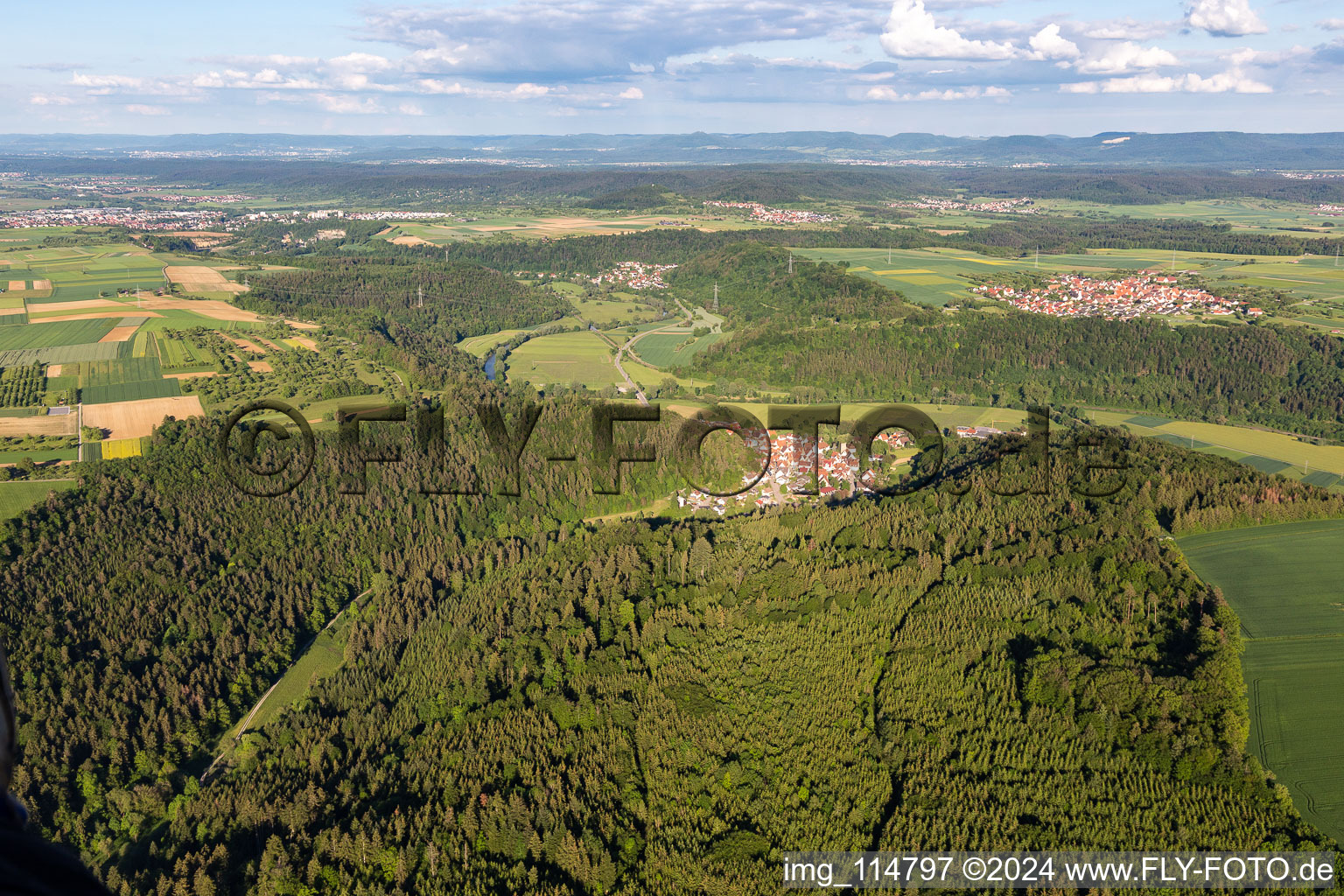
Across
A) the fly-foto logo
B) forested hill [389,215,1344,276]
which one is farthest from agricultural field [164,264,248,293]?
the fly-foto logo

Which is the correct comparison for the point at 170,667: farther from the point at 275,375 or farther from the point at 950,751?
the point at 275,375

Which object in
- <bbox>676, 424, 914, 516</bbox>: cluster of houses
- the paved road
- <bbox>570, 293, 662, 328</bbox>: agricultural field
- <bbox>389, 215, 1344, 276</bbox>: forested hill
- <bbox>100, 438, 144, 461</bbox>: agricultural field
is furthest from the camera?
<bbox>389, 215, 1344, 276</bbox>: forested hill

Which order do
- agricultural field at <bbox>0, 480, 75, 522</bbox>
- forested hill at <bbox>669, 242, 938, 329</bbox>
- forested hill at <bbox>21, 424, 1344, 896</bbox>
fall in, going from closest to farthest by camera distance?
1. forested hill at <bbox>21, 424, 1344, 896</bbox>
2. agricultural field at <bbox>0, 480, 75, 522</bbox>
3. forested hill at <bbox>669, 242, 938, 329</bbox>

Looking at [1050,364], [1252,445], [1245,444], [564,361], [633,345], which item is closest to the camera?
[1252,445]

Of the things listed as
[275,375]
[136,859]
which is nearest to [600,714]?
[136,859]

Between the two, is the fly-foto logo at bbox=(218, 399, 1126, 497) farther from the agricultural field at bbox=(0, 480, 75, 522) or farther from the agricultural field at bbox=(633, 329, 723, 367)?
the agricultural field at bbox=(633, 329, 723, 367)

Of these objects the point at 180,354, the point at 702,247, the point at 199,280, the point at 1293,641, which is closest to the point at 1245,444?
the point at 1293,641

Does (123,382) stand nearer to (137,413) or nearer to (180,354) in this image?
(180,354)
